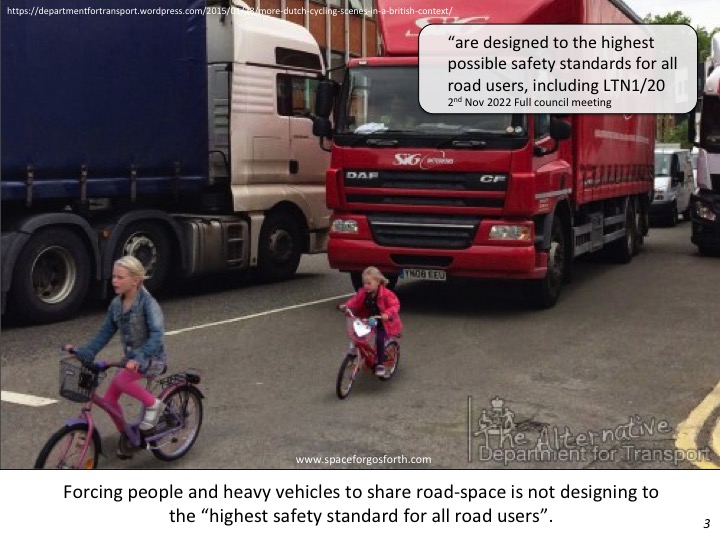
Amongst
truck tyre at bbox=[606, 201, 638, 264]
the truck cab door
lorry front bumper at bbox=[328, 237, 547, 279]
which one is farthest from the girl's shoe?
truck tyre at bbox=[606, 201, 638, 264]

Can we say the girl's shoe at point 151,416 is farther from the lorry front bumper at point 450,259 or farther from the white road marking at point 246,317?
the lorry front bumper at point 450,259

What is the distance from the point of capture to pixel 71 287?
9.81 meters

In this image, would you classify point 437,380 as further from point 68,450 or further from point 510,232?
point 68,450

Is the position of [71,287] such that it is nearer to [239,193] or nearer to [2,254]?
[2,254]

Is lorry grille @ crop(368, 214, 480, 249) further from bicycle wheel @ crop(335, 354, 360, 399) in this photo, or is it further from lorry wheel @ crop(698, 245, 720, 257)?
lorry wheel @ crop(698, 245, 720, 257)

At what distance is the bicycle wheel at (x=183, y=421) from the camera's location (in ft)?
17.8

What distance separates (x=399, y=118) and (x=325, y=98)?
0.98 metres

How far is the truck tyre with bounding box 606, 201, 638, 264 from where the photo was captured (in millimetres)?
16000

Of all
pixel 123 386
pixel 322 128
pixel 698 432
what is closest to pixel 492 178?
pixel 322 128

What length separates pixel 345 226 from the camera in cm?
1062

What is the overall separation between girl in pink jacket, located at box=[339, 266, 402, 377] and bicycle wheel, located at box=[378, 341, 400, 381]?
79 mm
